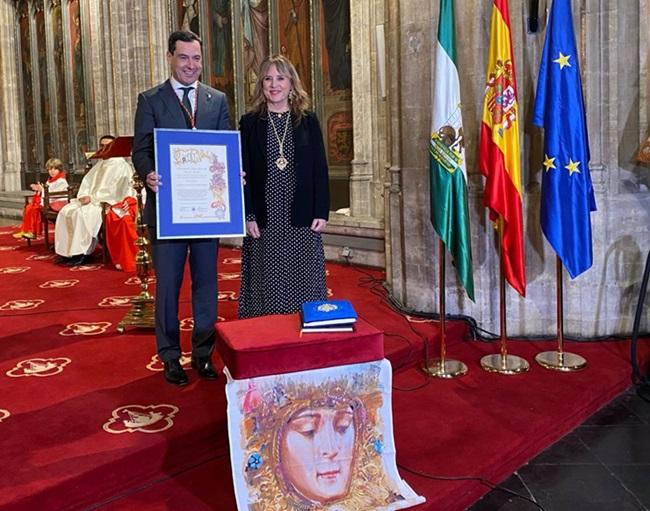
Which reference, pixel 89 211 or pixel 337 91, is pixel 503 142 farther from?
pixel 89 211

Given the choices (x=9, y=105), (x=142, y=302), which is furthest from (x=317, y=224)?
(x=9, y=105)

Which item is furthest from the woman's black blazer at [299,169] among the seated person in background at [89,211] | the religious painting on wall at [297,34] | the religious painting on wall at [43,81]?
the religious painting on wall at [43,81]

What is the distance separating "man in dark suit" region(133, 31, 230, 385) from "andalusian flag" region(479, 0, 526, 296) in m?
1.65

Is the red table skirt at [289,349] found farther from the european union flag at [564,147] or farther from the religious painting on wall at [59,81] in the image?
the religious painting on wall at [59,81]

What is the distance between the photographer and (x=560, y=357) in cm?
455

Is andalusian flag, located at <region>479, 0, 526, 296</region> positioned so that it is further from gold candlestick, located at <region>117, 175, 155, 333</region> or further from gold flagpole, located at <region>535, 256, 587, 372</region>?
gold candlestick, located at <region>117, 175, 155, 333</region>

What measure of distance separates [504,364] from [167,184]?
238 centimetres

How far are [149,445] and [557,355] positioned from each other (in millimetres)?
2714

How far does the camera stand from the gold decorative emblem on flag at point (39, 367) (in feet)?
13.7

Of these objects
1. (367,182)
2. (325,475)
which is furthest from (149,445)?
(367,182)

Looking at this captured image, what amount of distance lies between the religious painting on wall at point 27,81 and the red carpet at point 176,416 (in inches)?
488

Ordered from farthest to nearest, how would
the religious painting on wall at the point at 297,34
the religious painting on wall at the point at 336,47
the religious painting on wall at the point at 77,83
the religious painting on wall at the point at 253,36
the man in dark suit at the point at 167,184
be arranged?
the religious painting on wall at the point at 77,83 → the religious painting on wall at the point at 253,36 → the religious painting on wall at the point at 297,34 → the religious painting on wall at the point at 336,47 → the man in dark suit at the point at 167,184

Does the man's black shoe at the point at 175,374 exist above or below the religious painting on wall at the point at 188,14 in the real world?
below

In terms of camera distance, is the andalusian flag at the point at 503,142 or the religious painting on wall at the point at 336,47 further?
the religious painting on wall at the point at 336,47
